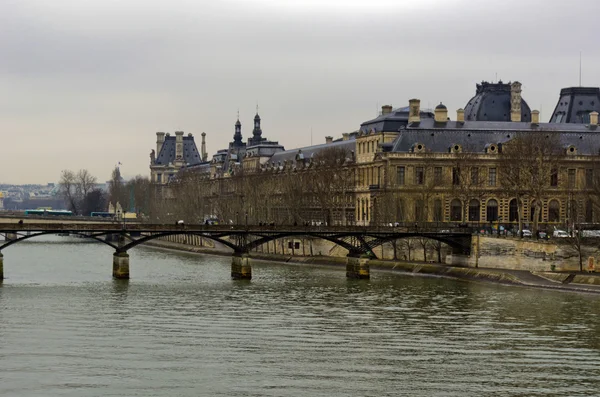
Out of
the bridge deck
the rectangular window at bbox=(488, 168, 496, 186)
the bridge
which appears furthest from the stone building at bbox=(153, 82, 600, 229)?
the bridge deck

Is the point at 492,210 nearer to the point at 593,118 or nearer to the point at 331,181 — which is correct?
the point at 593,118

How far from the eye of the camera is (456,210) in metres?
112

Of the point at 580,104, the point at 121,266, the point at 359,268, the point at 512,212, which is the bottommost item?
the point at 359,268

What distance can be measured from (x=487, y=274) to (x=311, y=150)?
6493cm

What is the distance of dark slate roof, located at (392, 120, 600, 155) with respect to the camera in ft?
369

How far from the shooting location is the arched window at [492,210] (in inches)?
4397

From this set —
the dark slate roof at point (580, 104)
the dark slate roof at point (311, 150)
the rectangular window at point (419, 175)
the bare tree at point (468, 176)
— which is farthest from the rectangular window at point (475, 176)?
the dark slate roof at point (311, 150)

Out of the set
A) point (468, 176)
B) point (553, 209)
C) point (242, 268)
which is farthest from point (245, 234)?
point (553, 209)

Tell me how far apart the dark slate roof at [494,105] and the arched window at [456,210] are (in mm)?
17749

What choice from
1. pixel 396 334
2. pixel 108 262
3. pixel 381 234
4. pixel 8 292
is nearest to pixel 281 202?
pixel 108 262

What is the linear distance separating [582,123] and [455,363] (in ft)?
262

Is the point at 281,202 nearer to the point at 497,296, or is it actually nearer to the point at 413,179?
the point at 413,179

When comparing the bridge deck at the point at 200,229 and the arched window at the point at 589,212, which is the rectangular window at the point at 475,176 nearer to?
the arched window at the point at 589,212

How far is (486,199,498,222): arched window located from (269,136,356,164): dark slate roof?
21.0 metres
